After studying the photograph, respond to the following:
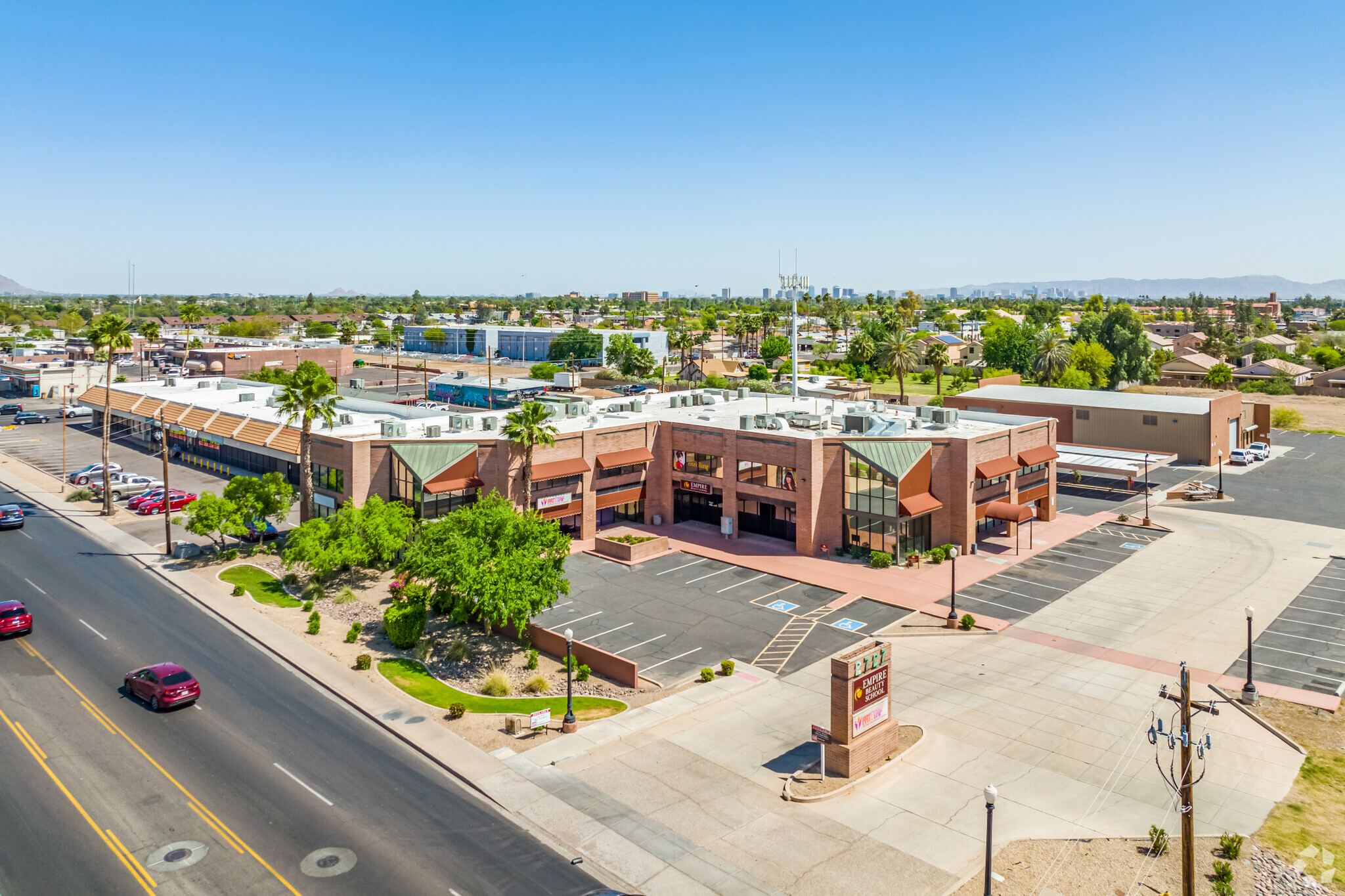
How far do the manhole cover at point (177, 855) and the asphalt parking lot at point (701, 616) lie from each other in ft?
58.8

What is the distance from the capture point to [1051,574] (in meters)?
51.6

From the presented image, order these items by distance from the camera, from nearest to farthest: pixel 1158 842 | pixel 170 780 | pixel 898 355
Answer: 1. pixel 1158 842
2. pixel 170 780
3. pixel 898 355

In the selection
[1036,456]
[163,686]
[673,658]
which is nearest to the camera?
[163,686]

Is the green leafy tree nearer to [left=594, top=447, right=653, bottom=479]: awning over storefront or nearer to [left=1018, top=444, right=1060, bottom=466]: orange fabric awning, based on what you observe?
[left=594, top=447, right=653, bottom=479]: awning over storefront

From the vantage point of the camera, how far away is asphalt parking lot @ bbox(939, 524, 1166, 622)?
45875 millimetres

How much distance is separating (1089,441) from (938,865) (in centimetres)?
8035

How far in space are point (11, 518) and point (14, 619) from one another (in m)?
25.7

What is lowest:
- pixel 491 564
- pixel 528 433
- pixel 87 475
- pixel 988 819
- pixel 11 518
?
pixel 988 819

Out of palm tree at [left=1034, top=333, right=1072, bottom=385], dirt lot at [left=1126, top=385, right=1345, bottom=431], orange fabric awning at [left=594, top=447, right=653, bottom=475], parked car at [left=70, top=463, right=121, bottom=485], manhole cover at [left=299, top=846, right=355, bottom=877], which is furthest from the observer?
palm tree at [left=1034, top=333, right=1072, bottom=385]

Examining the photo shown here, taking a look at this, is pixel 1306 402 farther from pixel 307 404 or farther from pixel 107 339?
pixel 107 339

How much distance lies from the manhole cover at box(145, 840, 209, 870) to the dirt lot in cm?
12071

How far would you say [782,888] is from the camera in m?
21.9

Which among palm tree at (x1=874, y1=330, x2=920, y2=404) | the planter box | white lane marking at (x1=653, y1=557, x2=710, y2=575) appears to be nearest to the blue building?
palm tree at (x1=874, y1=330, x2=920, y2=404)

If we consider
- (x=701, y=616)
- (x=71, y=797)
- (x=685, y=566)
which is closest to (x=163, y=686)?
(x=71, y=797)
